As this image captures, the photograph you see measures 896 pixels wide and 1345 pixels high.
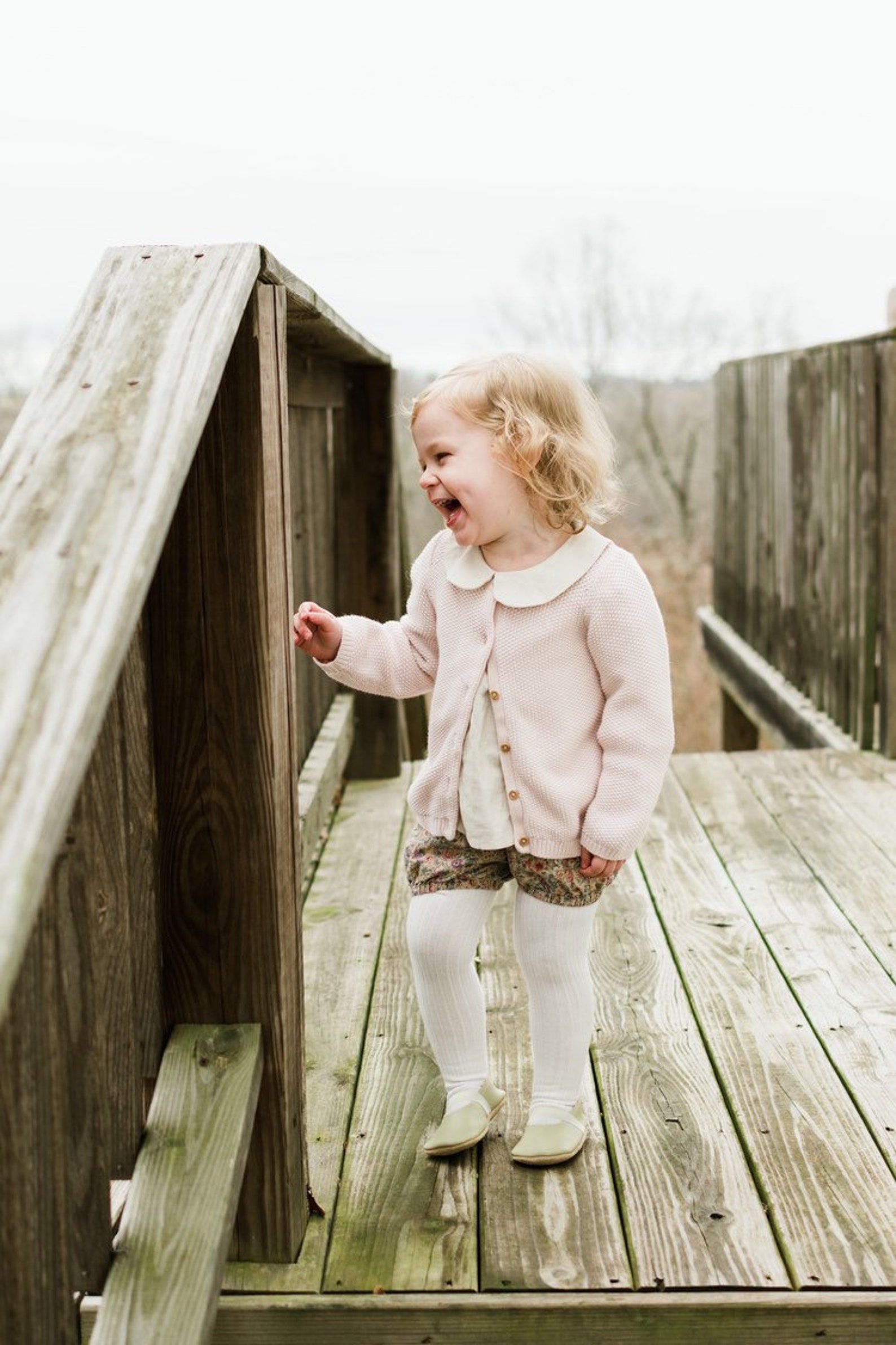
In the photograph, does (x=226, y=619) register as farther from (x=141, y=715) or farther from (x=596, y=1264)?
(x=596, y=1264)

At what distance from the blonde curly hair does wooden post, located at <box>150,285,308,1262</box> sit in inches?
13.6

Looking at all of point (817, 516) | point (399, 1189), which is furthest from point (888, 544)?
point (399, 1189)

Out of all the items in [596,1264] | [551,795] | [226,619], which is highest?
[226,619]

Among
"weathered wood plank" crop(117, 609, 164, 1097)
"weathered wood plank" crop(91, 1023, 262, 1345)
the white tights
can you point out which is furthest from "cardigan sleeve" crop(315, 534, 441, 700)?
"weathered wood plank" crop(91, 1023, 262, 1345)

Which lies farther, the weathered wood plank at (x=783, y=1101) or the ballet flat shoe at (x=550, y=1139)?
the ballet flat shoe at (x=550, y=1139)

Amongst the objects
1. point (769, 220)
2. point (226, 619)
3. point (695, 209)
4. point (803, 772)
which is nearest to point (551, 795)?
point (226, 619)

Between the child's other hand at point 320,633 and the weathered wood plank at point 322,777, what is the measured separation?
0.99 metres

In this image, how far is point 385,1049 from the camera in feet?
9.01

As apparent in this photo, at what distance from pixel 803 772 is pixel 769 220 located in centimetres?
2665

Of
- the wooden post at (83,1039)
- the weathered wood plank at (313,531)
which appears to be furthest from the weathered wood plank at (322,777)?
the wooden post at (83,1039)

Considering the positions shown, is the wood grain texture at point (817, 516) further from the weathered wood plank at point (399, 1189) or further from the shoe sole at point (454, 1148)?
the shoe sole at point (454, 1148)

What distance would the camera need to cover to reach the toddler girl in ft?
7.11

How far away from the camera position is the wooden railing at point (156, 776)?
123 centimetres

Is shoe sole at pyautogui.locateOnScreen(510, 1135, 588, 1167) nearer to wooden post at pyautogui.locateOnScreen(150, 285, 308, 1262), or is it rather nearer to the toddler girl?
the toddler girl
